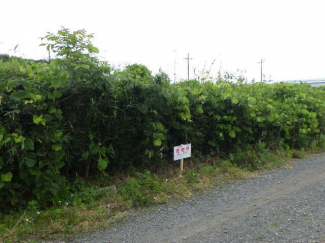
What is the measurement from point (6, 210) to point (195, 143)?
334 centimetres

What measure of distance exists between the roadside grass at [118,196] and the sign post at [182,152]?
260mm

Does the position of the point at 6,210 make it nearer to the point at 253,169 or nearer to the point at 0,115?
the point at 0,115

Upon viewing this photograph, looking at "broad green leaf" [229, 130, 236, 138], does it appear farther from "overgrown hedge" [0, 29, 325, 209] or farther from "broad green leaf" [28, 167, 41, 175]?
"broad green leaf" [28, 167, 41, 175]

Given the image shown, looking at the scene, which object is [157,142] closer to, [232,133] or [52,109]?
[52,109]

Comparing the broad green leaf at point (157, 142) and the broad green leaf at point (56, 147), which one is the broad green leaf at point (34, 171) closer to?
the broad green leaf at point (56, 147)

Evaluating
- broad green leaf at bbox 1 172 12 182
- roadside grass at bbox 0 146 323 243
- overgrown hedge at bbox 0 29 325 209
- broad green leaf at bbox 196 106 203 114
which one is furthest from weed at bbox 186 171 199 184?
broad green leaf at bbox 1 172 12 182

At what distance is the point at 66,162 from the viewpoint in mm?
4422

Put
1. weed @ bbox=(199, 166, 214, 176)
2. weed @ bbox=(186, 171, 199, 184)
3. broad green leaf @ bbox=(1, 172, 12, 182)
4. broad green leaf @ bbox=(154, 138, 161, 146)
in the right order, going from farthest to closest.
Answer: weed @ bbox=(199, 166, 214, 176) < weed @ bbox=(186, 171, 199, 184) < broad green leaf @ bbox=(154, 138, 161, 146) < broad green leaf @ bbox=(1, 172, 12, 182)

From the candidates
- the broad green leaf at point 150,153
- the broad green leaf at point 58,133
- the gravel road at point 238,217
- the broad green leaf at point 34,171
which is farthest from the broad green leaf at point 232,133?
the broad green leaf at point 34,171

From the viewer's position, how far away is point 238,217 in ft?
12.9

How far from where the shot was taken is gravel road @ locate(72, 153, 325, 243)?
3.42 m

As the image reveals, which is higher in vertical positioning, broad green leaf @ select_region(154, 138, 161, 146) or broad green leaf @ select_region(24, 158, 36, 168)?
broad green leaf @ select_region(154, 138, 161, 146)

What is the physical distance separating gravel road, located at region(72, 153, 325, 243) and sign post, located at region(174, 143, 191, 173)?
80 cm

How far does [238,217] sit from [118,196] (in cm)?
164
